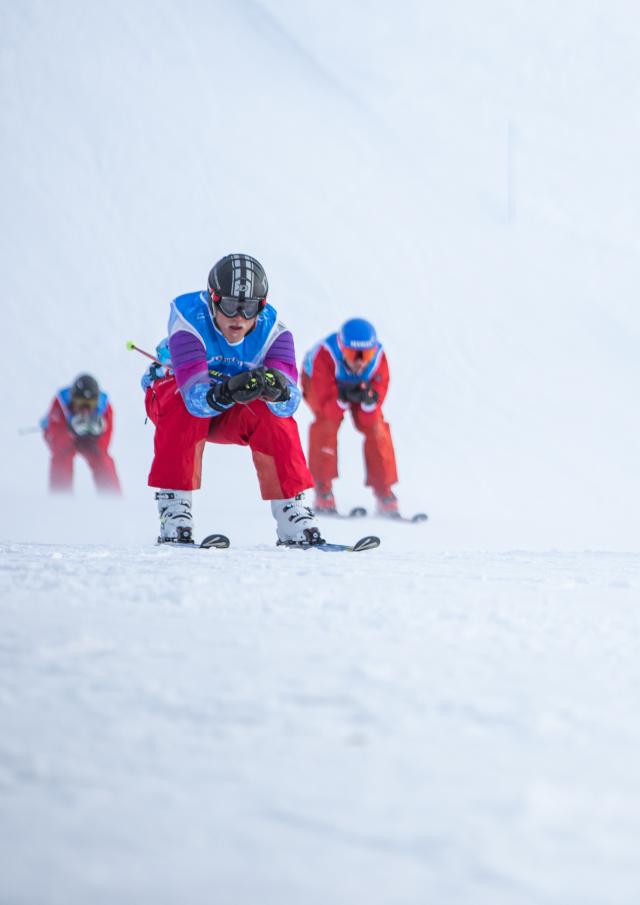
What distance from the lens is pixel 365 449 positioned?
792 cm

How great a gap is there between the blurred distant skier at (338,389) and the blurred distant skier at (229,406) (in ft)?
10.3

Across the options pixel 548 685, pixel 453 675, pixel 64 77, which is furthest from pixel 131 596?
pixel 64 77

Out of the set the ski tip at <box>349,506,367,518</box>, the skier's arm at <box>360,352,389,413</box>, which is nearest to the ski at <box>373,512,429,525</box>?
the ski tip at <box>349,506,367,518</box>

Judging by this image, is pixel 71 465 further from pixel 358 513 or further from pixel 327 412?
pixel 358 513

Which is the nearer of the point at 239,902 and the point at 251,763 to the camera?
the point at 239,902

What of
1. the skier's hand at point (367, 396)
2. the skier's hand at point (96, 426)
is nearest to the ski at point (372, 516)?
the skier's hand at point (367, 396)

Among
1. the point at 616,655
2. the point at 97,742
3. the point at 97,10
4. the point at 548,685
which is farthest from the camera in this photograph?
the point at 97,10

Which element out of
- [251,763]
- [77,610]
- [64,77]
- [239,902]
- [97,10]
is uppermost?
[97,10]

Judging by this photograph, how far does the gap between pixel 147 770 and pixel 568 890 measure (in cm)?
58

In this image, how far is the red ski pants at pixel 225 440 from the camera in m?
4.30

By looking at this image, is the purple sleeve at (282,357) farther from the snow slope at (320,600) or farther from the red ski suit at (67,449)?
the red ski suit at (67,449)

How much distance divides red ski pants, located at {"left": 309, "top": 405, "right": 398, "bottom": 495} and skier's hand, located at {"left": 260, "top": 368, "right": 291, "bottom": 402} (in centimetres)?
343

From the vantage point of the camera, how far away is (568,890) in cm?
114

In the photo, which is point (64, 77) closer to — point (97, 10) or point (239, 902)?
point (97, 10)
